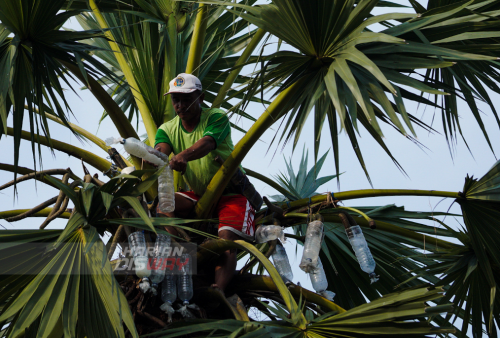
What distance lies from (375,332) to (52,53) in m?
2.87

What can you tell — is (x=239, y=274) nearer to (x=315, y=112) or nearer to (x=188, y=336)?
(x=188, y=336)

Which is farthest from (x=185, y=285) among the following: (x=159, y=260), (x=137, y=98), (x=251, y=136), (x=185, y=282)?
(x=137, y=98)

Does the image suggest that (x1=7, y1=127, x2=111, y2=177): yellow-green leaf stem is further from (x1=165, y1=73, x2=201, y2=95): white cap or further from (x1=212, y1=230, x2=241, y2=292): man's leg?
(x1=212, y1=230, x2=241, y2=292): man's leg

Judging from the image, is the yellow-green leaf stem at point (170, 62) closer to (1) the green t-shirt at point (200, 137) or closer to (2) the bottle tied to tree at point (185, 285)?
(1) the green t-shirt at point (200, 137)

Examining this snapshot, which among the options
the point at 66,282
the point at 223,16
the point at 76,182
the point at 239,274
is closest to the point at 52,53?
the point at 76,182

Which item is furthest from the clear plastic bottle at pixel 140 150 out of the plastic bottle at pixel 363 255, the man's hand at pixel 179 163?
the plastic bottle at pixel 363 255

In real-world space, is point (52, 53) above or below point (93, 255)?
above

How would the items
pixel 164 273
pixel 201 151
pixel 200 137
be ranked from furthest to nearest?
1. pixel 200 137
2. pixel 201 151
3. pixel 164 273

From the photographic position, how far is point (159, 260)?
427 centimetres

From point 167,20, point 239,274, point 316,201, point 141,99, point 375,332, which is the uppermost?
point 167,20

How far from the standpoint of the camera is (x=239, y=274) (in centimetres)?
475

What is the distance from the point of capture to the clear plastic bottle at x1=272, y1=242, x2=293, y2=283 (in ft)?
15.5

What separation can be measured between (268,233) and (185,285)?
0.82m

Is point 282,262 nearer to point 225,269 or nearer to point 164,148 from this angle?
point 225,269
